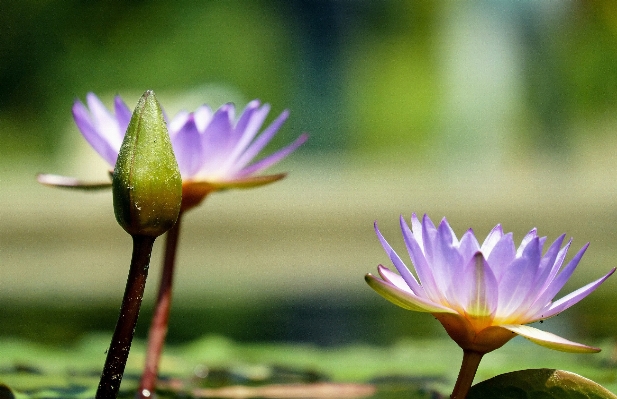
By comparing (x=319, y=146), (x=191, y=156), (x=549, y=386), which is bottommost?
(x=549, y=386)

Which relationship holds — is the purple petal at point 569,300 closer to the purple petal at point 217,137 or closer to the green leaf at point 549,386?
the green leaf at point 549,386

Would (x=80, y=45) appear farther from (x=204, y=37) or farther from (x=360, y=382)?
(x=360, y=382)

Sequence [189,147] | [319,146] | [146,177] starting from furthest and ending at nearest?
[319,146] → [189,147] → [146,177]

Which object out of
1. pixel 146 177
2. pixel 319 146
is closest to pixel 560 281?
pixel 146 177

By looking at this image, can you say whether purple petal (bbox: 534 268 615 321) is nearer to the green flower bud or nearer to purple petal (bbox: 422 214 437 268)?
purple petal (bbox: 422 214 437 268)

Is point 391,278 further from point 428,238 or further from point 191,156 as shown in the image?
point 191,156

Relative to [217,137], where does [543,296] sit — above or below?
below

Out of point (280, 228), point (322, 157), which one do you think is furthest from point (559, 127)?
point (322, 157)
